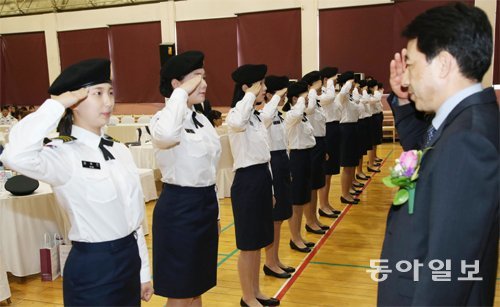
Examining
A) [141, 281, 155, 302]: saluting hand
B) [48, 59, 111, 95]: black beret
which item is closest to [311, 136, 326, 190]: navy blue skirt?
[141, 281, 155, 302]: saluting hand

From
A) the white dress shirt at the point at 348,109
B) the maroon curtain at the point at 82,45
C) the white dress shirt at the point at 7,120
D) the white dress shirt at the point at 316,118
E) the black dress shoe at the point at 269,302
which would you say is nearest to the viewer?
the black dress shoe at the point at 269,302

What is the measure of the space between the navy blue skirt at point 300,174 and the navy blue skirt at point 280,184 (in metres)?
0.56

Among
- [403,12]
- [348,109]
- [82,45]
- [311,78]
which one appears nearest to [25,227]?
[311,78]

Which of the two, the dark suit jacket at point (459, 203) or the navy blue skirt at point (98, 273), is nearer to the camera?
the dark suit jacket at point (459, 203)

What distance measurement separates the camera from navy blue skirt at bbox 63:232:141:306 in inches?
73.1

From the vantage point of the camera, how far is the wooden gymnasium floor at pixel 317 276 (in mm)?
3637

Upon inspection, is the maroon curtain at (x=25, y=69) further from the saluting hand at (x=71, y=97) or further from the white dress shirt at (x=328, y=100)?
the saluting hand at (x=71, y=97)

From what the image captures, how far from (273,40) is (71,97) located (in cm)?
1053

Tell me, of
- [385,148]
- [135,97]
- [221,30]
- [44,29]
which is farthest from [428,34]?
[44,29]

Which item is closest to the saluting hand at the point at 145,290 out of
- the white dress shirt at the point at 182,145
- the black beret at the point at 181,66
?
the white dress shirt at the point at 182,145

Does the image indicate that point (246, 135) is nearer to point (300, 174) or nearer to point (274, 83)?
point (274, 83)

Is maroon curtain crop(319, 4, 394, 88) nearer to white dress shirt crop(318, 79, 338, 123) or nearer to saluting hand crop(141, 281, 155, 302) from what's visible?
white dress shirt crop(318, 79, 338, 123)

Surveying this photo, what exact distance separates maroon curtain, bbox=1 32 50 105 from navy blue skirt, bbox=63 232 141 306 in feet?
46.0

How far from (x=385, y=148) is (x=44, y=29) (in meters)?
11.0
